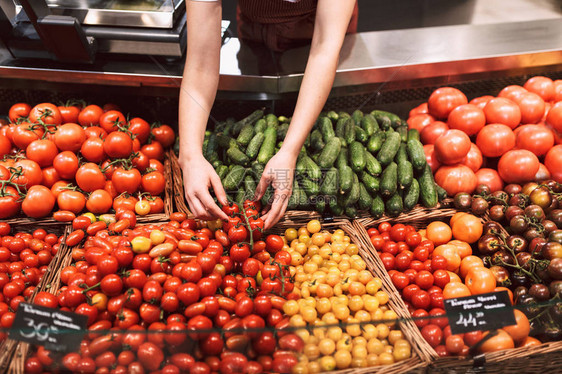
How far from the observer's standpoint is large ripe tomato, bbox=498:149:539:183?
2619 millimetres

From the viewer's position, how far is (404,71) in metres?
2.93

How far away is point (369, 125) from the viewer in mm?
2832

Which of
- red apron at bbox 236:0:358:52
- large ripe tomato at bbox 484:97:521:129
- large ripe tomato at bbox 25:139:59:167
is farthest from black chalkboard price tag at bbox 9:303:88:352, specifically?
large ripe tomato at bbox 484:97:521:129

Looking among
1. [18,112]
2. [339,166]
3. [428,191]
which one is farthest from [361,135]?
[18,112]

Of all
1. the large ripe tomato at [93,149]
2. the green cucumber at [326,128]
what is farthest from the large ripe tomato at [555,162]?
the large ripe tomato at [93,149]

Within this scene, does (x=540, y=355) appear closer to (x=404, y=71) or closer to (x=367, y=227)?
(x=367, y=227)

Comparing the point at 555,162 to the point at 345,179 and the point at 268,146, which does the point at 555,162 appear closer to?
the point at 345,179

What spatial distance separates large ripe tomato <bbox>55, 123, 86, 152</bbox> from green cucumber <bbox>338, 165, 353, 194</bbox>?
1.73m

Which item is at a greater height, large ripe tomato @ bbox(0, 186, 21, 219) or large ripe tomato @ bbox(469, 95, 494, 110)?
large ripe tomato @ bbox(469, 95, 494, 110)

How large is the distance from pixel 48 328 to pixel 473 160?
2656 millimetres

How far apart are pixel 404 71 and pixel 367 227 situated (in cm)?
122

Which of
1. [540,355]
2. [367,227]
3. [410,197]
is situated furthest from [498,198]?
[540,355]

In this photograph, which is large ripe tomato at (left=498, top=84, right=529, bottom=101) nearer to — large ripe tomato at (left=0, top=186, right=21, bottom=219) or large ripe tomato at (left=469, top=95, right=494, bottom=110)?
large ripe tomato at (left=469, top=95, right=494, bottom=110)

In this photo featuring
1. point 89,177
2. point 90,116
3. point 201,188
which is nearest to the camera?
point 201,188
